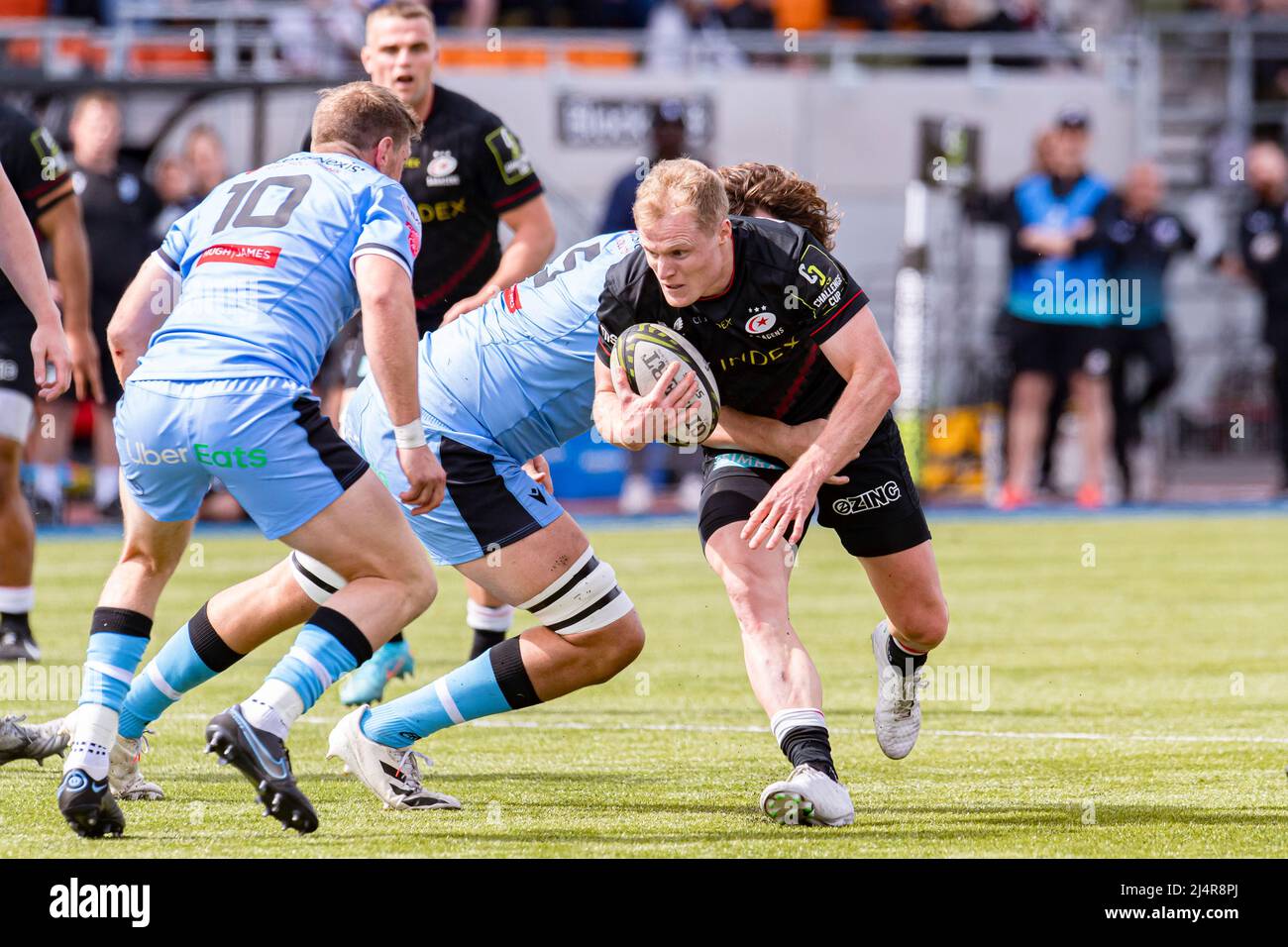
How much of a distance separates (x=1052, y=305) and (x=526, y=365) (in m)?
11.3

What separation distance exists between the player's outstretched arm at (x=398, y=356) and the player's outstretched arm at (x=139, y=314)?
2.29 feet

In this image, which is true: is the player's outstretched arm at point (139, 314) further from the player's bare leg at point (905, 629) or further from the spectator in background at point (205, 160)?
the spectator in background at point (205, 160)

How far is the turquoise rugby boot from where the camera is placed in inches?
298

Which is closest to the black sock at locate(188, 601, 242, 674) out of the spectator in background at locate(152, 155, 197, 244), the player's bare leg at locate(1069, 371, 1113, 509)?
the spectator in background at locate(152, 155, 197, 244)

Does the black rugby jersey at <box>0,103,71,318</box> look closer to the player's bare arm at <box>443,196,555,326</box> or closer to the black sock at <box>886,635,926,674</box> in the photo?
the player's bare arm at <box>443,196,555,326</box>

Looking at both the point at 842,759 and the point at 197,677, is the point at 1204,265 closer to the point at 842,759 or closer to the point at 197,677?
the point at 842,759

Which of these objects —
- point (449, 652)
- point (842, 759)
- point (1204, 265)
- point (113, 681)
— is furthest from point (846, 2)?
point (113, 681)

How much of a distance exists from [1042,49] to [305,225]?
16540mm

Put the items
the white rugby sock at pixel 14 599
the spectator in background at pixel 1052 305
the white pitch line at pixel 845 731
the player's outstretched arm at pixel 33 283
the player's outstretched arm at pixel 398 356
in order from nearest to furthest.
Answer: the player's outstretched arm at pixel 398 356 < the player's outstretched arm at pixel 33 283 < the white pitch line at pixel 845 731 < the white rugby sock at pixel 14 599 < the spectator in background at pixel 1052 305

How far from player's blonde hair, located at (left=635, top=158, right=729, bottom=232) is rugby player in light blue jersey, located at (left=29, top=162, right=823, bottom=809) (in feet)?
1.42

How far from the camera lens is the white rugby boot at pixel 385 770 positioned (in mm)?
5605

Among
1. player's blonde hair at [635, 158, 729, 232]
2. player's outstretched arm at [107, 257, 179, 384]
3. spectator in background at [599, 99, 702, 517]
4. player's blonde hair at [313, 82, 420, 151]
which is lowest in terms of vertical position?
spectator in background at [599, 99, 702, 517]

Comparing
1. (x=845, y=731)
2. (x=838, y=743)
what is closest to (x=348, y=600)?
(x=838, y=743)

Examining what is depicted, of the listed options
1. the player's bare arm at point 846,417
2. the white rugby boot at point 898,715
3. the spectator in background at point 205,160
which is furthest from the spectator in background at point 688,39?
the player's bare arm at point 846,417
